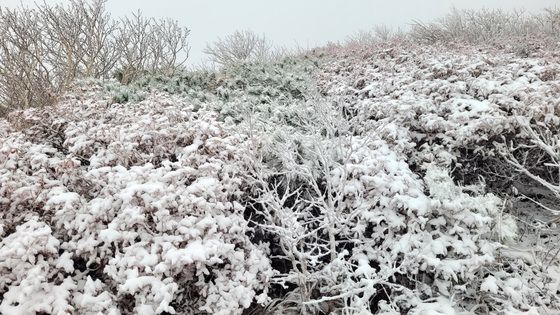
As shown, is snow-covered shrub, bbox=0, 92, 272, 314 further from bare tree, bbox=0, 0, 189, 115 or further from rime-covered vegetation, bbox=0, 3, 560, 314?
bare tree, bbox=0, 0, 189, 115

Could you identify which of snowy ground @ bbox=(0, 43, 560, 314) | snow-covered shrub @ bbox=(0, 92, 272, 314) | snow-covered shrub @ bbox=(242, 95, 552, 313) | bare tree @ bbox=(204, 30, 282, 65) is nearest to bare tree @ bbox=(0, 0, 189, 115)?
snowy ground @ bbox=(0, 43, 560, 314)

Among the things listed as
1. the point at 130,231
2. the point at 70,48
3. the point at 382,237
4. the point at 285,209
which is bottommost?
the point at 382,237

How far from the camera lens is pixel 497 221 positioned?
4.80 meters

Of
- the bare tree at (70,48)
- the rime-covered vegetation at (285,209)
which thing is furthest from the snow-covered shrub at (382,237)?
the bare tree at (70,48)

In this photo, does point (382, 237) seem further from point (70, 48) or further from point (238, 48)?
point (238, 48)

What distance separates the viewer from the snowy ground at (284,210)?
12.5 feet

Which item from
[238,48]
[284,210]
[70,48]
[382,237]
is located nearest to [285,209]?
[284,210]

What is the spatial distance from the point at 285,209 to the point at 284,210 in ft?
0.26

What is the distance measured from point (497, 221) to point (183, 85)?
253 inches

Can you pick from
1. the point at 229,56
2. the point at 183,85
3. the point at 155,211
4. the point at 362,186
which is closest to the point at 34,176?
the point at 155,211

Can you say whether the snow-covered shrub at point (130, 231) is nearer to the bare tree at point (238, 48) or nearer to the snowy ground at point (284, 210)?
the snowy ground at point (284, 210)

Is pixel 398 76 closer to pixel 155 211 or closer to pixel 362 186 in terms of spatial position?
pixel 362 186

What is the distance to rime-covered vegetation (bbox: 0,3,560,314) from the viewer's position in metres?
3.80

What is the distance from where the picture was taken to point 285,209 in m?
4.43
